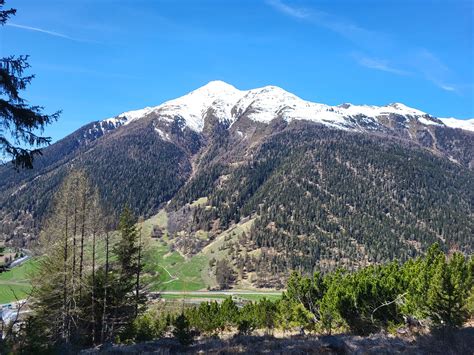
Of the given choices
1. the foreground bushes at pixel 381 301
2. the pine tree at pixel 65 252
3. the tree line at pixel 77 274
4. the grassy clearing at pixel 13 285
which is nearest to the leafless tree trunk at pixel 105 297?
the tree line at pixel 77 274

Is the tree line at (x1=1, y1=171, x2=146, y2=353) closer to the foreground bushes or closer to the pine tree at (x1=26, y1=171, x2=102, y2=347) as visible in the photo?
the pine tree at (x1=26, y1=171, x2=102, y2=347)

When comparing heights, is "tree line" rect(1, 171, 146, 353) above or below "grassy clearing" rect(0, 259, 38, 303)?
above

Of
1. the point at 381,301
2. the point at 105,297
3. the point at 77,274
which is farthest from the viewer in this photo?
the point at 105,297

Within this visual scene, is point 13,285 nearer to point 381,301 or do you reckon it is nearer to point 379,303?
point 379,303

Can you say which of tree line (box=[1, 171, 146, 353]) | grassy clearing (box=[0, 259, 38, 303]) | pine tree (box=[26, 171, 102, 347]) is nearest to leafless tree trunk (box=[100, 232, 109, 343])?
tree line (box=[1, 171, 146, 353])

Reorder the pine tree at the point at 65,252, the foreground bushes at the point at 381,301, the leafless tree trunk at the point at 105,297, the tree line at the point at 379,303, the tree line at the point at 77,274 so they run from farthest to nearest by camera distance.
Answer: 1. the leafless tree trunk at the point at 105,297
2. the tree line at the point at 77,274
3. the pine tree at the point at 65,252
4. the foreground bushes at the point at 381,301
5. the tree line at the point at 379,303

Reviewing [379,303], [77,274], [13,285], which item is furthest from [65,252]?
[13,285]

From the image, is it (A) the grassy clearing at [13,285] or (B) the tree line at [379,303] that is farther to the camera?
(A) the grassy clearing at [13,285]

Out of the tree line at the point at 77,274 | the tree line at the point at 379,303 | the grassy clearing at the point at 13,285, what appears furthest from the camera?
the grassy clearing at the point at 13,285

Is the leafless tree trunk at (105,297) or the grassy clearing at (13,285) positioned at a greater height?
the leafless tree trunk at (105,297)

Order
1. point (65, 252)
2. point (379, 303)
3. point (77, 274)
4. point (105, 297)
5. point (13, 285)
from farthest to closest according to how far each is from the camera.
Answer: point (13, 285)
point (105, 297)
point (379, 303)
point (77, 274)
point (65, 252)

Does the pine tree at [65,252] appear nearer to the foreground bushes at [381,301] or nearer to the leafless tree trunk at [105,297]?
the leafless tree trunk at [105,297]

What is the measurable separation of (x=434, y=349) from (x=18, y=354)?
517 inches

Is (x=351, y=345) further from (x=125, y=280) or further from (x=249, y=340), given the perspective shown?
(x=125, y=280)
